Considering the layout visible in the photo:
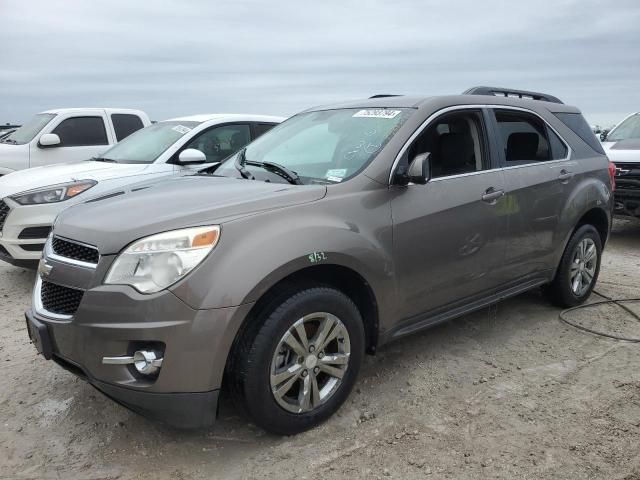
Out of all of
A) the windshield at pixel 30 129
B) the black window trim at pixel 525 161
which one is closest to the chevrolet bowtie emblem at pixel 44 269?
the black window trim at pixel 525 161

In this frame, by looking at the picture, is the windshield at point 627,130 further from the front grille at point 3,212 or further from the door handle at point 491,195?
the front grille at point 3,212

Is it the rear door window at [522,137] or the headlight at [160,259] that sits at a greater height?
the rear door window at [522,137]

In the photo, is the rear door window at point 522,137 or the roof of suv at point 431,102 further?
the rear door window at point 522,137

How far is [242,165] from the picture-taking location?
3768mm

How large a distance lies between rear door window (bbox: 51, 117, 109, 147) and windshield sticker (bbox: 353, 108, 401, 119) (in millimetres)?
6036

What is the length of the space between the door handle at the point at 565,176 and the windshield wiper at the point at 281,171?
87.6 inches

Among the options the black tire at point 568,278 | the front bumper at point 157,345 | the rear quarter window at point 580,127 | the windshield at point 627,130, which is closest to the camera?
the front bumper at point 157,345

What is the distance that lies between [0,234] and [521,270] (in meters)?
4.66

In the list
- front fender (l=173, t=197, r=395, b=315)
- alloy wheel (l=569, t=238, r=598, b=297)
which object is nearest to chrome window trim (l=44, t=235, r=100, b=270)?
front fender (l=173, t=197, r=395, b=315)

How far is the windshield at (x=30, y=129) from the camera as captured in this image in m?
8.48

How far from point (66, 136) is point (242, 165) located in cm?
576

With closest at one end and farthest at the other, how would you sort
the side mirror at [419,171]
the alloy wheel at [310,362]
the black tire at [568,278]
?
the alloy wheel at [310,362] → the side mirror at [419,171] → the black tire at [568,278]

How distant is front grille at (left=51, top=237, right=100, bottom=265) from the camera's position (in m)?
2.65

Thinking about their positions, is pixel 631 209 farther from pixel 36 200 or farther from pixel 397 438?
pixel 36 200
